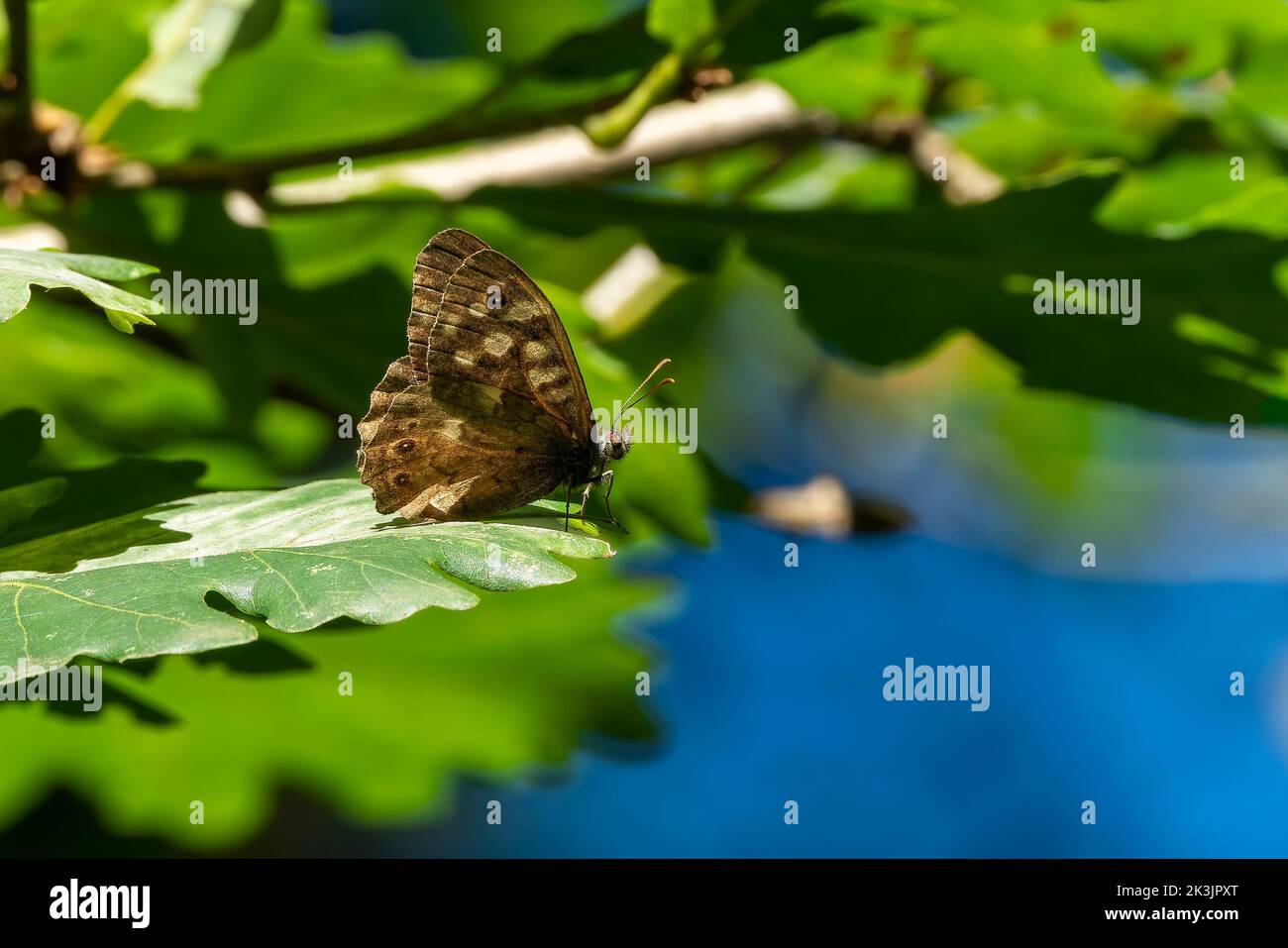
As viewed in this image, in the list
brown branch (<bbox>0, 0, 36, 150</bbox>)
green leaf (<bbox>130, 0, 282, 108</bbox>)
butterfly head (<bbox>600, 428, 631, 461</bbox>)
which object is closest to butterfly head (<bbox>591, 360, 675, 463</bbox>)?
butterfly head (<bbox>600, 428, 631, 461</bbox>)

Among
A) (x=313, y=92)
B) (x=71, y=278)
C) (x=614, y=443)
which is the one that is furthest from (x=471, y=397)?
(x=313, y=92)

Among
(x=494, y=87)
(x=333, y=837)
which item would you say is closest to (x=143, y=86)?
(x=494, y=87)

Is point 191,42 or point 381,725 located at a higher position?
point 191,42

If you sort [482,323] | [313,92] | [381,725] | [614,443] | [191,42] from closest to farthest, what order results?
[482,323], [614,443], [191,42], [313,92], [381,725]

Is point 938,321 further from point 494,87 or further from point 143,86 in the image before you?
point 143,86

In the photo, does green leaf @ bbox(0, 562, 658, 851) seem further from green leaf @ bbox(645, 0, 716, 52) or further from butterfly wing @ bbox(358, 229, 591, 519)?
green leaf @ bbox(645, 0, 716, 52)

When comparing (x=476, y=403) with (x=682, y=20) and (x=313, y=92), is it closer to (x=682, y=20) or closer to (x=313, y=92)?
(x=682, y=20)
